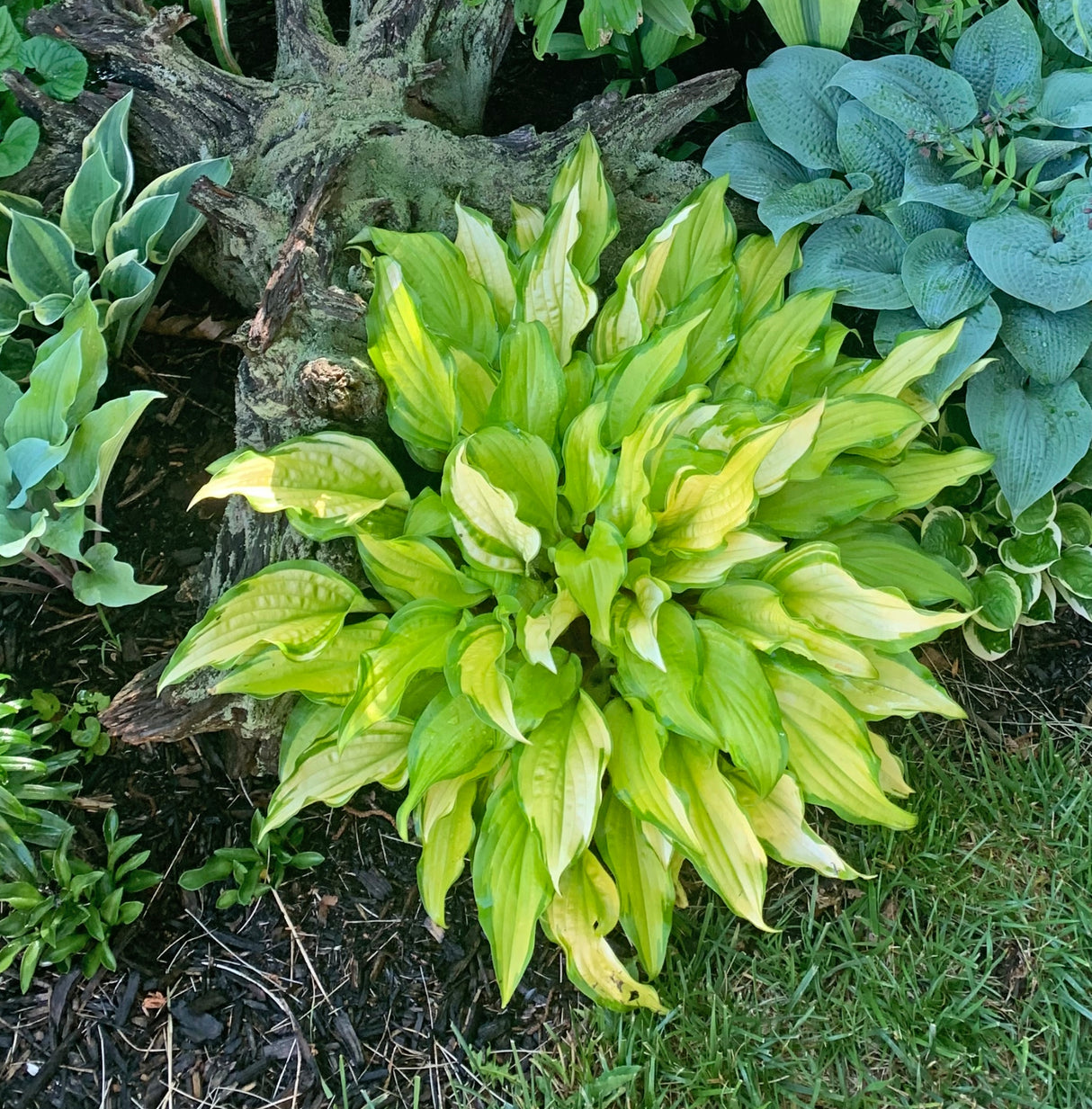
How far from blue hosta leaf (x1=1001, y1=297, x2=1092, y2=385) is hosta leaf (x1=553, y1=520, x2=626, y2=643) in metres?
0.92

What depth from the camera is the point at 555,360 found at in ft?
4.99

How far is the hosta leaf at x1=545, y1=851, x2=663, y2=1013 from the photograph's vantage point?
150 centimetres

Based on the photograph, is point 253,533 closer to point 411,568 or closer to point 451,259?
point 411,568

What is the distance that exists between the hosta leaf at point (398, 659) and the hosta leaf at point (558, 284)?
518mm

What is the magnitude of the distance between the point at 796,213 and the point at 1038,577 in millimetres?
874

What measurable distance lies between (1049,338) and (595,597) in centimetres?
101

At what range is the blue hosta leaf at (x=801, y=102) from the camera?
1849 mm

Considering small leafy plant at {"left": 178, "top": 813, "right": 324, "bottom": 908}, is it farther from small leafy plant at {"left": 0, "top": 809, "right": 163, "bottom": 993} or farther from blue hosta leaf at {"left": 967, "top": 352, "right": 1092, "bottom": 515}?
blue hosta leaf at {"left": 967, "top": 352, "right": 1092, "bottom": 515}

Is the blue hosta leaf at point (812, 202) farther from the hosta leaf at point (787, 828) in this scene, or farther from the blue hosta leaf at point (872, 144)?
the hosta leaf at point (787, 828)

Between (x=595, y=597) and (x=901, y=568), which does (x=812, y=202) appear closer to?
(x=901, y=568)

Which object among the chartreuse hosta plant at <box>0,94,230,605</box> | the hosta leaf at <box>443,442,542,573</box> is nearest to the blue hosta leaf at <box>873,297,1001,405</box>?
the hosta leaf at <box>443,442,542,573</box>

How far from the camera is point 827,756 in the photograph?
60.1 inches

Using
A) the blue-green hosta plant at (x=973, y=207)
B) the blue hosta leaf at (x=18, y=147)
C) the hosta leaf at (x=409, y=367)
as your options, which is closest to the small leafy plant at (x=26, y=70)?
the blue hosta leaf at (x=18, y=147)

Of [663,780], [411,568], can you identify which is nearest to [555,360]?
[411,568]
